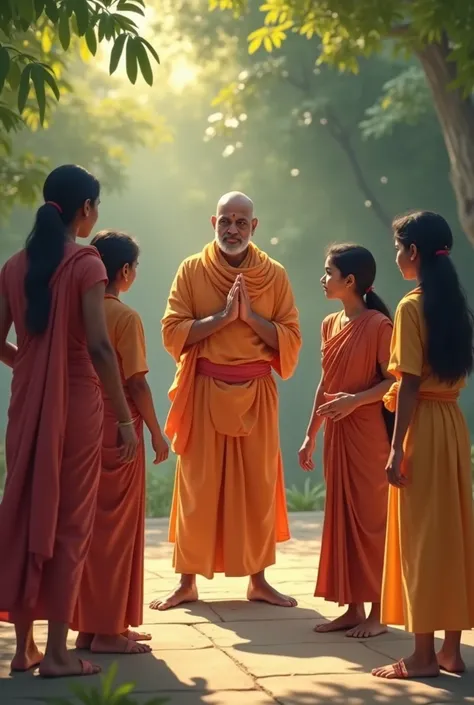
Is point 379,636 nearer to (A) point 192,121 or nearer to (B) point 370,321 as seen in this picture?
(B) point 370,321

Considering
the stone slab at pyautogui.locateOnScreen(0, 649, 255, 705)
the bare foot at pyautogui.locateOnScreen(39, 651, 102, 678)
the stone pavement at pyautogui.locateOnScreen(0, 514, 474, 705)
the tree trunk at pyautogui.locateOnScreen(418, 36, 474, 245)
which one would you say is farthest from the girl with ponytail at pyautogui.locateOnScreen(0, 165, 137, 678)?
the tree trunk at pyautogui.locateOnScreen(418, 36, 474, 245)

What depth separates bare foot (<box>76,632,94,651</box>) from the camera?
216 inches

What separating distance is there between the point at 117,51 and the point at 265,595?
341 cm

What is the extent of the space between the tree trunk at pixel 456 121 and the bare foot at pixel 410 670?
235 inches

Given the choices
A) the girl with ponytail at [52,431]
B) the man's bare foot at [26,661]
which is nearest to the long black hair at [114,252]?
the girl with ponytail at [52,431]

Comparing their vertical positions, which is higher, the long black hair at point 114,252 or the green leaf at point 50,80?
the green leaf at point 50,80

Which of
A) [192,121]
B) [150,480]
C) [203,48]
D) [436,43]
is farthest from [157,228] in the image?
[436,43]

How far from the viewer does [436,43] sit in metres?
10.1

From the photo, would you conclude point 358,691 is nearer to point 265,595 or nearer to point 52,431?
point 52,431

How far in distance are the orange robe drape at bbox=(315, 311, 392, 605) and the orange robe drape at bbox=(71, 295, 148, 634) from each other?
1080 mm

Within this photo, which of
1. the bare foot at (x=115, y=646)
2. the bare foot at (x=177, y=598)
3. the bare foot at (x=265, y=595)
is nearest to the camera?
the bare foot at (x=115, y=646)

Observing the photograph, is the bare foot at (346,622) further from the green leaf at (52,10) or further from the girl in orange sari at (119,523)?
the green leaf at (52,10)

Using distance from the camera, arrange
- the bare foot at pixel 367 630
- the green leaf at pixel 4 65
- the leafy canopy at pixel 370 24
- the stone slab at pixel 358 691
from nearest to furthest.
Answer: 1. the stone slab at pixel 358 691
2. the green leaf at pixel 4 65
3. the bare foot at pixel 367 630
4. the leafy canopy at pixel 370 24

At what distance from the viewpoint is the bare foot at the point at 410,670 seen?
4.80m
